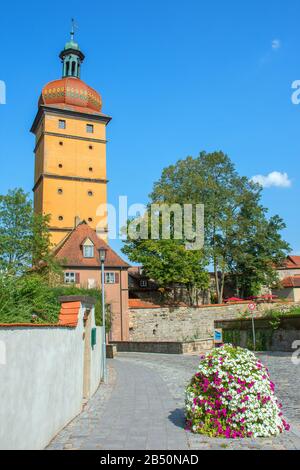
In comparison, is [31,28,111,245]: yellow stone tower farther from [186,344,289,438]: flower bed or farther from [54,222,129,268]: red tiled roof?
[186,344,289,438]: flower bed

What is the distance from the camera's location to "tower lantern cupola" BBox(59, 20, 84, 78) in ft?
195

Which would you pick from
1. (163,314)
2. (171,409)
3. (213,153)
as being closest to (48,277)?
(163,314)

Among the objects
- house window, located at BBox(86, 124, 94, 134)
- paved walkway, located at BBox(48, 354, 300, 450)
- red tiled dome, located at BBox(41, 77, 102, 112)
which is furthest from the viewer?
red tiled dome, located at BBox(41, 77, 102, 112)

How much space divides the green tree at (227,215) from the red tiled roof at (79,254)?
8229 mm

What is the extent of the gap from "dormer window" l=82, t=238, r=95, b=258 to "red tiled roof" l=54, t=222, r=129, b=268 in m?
0.30

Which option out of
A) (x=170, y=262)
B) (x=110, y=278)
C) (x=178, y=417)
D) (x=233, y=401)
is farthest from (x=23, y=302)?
(x=170, y=262)

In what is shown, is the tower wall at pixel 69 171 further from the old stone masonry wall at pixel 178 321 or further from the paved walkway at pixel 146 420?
the paved walkway at pixel 146 420

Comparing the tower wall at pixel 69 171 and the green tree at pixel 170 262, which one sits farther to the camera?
the tower wall at pixel 69 171

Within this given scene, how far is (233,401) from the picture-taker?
22.5 feet

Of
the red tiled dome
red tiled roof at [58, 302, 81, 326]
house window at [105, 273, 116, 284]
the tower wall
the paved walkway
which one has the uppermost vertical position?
the red tiled dome

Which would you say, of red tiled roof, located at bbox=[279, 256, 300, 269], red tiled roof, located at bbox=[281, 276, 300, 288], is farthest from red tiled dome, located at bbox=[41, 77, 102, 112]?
red tiled roof, located at bbox=[279, 256, 300, 269]

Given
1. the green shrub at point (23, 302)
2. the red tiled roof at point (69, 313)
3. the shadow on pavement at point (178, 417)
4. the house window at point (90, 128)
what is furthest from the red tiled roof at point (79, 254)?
the shadow on pavement at point (178, 417)

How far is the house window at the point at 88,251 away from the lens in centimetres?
4069

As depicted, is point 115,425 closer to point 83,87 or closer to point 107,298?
point 107,298
